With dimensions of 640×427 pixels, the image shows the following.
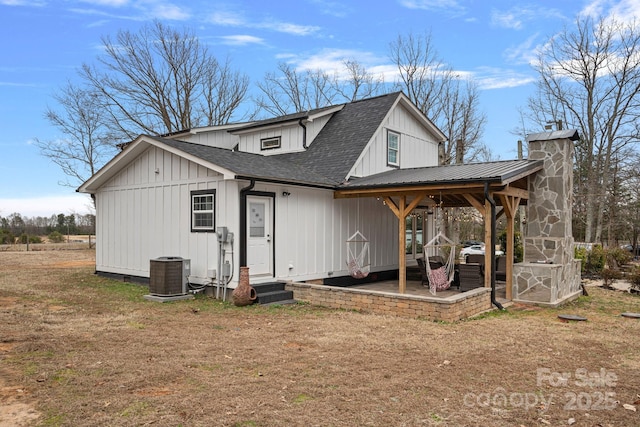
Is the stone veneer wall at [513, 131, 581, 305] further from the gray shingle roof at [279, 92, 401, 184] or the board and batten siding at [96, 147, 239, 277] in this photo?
the board and batten siding at [96, 147, 239, 277]

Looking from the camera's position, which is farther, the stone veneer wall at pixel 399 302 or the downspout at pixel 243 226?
the downspout at pixel 243 226

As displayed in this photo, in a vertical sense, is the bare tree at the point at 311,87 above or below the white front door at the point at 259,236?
above

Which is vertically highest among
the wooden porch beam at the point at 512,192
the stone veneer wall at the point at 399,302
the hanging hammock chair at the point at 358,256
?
the wooden porch beam at the point at 512,192

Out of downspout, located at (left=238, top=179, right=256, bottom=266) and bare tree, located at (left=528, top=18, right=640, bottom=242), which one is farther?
bare tree, located at (left=528, top=18, right=640, bottom=242)

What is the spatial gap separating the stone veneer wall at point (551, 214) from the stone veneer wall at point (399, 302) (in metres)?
1.87

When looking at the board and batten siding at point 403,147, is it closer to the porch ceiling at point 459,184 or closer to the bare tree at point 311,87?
the porch ceiling at point 459,184

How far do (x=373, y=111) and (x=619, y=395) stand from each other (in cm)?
1026

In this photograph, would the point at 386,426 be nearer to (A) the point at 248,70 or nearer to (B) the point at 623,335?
(B) the point at 623,335

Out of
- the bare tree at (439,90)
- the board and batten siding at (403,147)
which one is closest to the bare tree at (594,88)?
the bare tree at (439,90)

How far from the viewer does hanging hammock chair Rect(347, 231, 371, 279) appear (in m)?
11.3

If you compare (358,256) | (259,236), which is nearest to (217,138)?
(358,256)

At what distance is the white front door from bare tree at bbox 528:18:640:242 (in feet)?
69.1

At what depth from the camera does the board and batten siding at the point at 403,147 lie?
484 inches

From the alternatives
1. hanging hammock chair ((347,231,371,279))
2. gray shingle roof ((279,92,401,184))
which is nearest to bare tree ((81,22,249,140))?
gray shingle roof ((279,92,401,184))
